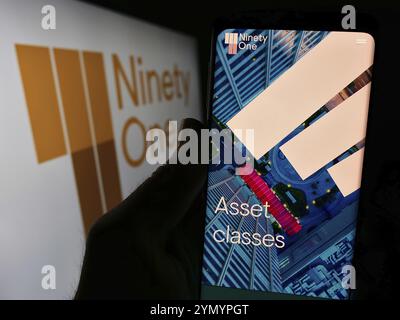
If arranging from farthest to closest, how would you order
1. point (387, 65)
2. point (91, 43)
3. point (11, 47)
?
1. point (91, 43)
2. point (11, 47)
3. point (387, 65)

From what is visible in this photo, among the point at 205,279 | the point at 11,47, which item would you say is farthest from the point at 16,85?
the point at 205,279

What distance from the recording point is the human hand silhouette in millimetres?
358

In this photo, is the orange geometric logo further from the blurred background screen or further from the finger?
the finger

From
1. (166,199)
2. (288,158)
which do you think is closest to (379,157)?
(288,158)

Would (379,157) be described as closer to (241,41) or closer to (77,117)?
(241,41)

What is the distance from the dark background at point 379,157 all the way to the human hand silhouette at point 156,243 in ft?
0.42

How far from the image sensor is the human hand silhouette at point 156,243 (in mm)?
358

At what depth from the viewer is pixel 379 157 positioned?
325 millimetres

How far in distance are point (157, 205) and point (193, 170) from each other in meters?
0.05

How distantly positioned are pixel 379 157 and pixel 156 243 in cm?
20

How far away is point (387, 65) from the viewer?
0.32m

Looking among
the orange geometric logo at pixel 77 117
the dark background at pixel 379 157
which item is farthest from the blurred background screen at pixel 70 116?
the dark background at pixel 379 157

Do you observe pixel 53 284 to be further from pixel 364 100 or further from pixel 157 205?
pixel 364 100
